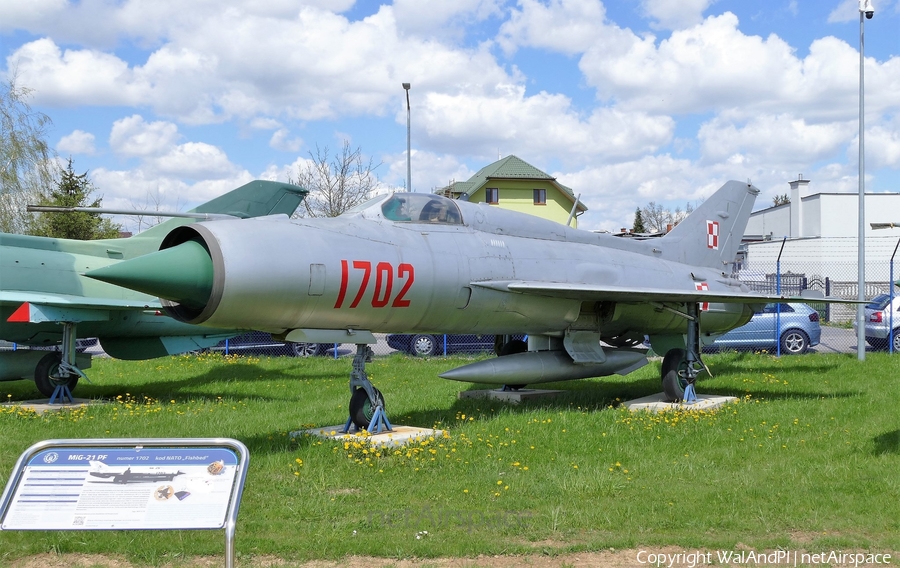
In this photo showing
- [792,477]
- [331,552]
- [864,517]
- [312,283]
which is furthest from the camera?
[312,283]

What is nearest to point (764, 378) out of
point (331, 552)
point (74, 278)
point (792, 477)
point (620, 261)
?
point (620, 261)

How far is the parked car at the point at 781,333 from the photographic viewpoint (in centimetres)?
1909

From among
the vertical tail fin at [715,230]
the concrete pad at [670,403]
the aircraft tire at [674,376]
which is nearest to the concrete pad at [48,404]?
the concrete pad at [670,403]

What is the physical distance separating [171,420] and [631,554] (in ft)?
23.9

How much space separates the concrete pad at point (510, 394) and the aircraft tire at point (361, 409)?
3.79m

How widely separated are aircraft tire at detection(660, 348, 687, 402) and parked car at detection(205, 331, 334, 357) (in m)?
10.4

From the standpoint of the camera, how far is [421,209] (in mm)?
9375

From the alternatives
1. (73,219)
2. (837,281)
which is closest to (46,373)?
(73,219)

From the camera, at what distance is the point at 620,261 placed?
11.7 m

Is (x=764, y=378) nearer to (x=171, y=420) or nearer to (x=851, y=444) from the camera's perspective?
(x=851, y=444)

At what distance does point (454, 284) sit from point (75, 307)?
653cm

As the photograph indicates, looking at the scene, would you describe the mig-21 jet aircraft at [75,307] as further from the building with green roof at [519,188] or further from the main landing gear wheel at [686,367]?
the building with green roof at [519,188]

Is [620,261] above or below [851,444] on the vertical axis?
above

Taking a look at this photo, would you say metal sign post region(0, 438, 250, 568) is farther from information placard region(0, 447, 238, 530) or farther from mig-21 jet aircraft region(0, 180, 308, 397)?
mig-21 jet aircraft region(0, 180, 308, 397)
